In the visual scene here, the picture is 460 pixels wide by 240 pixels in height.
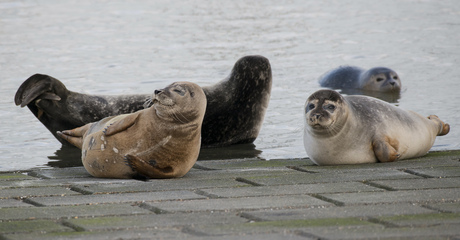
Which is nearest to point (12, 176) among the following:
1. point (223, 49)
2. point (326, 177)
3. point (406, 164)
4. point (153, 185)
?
point (153, 185)

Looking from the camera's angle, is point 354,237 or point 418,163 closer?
point 354,237

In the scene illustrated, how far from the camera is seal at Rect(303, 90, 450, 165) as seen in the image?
18.1ft

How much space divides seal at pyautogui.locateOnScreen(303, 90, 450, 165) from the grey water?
1.06 meters

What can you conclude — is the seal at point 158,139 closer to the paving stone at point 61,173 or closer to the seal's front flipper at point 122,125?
the seal's front flipper at point 122,125

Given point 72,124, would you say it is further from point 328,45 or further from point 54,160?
point 328,45

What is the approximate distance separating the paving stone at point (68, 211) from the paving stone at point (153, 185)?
49 cm

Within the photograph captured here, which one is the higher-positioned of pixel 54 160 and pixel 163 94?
pixel 163 94

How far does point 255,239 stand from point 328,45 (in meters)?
12.6

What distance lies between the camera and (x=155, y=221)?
11.5 feet

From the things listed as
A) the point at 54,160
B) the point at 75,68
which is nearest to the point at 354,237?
the point at 54,160

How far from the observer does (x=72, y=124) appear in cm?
701

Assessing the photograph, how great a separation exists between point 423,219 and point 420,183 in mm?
966

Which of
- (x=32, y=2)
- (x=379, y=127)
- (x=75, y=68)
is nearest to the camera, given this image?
(x=379, y=127)

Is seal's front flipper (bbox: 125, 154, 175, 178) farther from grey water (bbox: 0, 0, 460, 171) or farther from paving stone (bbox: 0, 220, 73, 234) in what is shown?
grey water (bbox: 0, 0, 460, 171)
